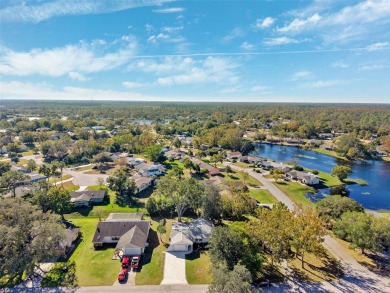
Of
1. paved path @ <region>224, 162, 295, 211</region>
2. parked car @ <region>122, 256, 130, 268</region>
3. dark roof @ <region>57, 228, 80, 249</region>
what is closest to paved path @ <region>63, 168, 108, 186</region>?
dark roof @ <region>57, 228, 80, 249</region>

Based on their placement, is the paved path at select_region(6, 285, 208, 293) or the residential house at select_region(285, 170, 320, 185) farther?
the residential house at select_region(285, 170, 320, 185)

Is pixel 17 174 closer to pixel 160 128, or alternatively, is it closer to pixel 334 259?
pixel 334 259

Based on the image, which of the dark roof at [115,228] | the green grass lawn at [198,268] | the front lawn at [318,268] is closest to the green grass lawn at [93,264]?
the dark roof at [115,228]

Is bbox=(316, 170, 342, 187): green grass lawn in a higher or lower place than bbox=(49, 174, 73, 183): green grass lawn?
higher

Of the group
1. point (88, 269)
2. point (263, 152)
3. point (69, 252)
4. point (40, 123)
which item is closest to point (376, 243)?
point (88, 269)

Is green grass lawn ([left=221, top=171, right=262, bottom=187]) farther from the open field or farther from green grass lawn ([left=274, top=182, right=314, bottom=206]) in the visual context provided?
the open field
